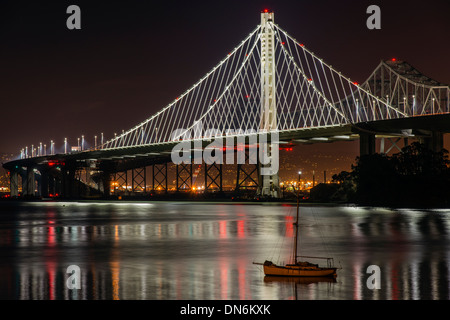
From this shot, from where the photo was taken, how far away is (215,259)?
29.3 meters

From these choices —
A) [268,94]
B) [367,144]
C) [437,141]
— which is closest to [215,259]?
[437,141]

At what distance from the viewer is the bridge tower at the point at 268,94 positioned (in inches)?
3551

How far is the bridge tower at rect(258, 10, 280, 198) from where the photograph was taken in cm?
9019

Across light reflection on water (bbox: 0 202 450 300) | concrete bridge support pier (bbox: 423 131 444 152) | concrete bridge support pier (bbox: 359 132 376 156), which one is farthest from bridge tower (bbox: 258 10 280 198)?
light reflection on water (bbox: 0 202 450 300)

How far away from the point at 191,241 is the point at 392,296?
18.2 meters

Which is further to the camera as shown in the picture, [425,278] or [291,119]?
[291,119]

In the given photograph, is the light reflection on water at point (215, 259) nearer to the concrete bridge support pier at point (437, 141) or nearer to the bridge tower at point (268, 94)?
the concrete bridge support pier at point (437, 141)

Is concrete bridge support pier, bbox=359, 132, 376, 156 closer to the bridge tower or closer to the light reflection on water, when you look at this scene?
the bridge tower

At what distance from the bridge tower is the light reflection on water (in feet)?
135

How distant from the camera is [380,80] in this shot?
348 feet

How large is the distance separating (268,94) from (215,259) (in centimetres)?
6504
